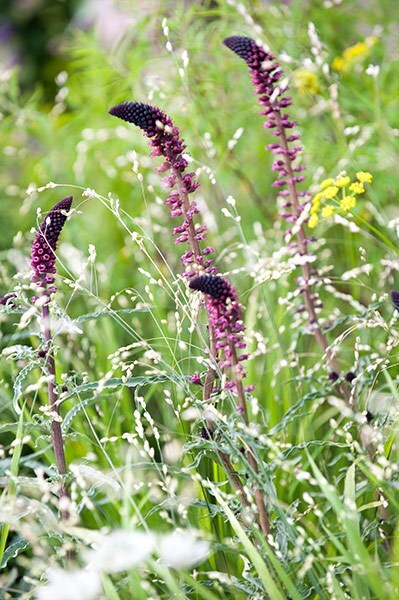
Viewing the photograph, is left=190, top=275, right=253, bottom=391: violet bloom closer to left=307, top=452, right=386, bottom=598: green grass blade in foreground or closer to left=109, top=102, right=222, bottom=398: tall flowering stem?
left=109, top=102, right=222, bottom=398: tall flowering stem

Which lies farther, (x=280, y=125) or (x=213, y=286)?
(x=280, y=125)

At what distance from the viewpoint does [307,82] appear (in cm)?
299

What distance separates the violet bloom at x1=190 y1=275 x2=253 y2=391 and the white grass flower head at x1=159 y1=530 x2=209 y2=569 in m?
0.32

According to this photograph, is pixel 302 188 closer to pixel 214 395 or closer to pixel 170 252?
pixel 170 252

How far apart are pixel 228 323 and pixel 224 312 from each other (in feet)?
0.10

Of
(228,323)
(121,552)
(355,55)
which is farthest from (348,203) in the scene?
(355,55)

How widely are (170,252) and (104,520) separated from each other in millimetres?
1529

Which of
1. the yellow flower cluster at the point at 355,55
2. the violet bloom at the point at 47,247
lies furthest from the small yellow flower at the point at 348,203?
the yellow flower cluster at the point at 355,55

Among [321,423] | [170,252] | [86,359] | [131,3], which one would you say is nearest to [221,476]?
[321,423]

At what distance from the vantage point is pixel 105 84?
12.3 ft

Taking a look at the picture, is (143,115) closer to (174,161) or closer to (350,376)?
(174,161)

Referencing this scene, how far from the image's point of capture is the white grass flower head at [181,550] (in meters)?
1.42

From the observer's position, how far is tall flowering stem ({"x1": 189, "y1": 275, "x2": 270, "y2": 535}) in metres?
1.45

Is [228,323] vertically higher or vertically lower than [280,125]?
lower
